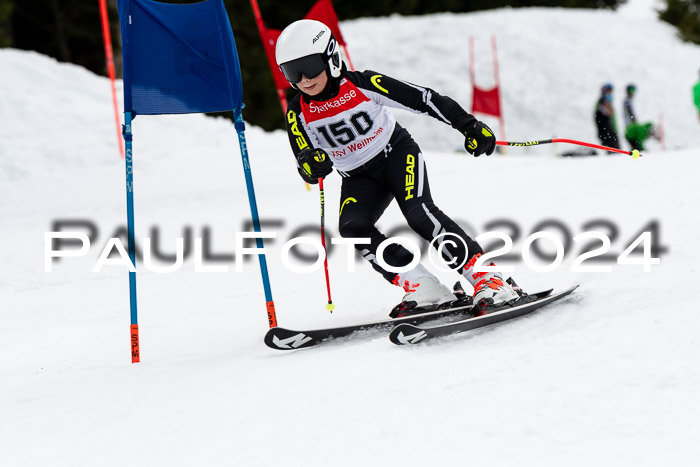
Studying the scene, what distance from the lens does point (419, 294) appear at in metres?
4.21

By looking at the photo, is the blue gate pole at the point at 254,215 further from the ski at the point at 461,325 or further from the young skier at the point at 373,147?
the ski at the point at 461,325

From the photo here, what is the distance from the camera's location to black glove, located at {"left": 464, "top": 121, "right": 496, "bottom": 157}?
3.81 metres

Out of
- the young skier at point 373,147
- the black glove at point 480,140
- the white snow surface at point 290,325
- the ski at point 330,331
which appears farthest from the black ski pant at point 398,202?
the white snow surface at point 290,325

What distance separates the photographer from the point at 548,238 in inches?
275

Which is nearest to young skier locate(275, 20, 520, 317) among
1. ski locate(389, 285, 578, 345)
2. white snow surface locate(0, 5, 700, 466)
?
ski locate(389, 285, 578, 345)

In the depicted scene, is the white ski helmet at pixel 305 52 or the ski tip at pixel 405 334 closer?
the ski tip at pixel 405 334

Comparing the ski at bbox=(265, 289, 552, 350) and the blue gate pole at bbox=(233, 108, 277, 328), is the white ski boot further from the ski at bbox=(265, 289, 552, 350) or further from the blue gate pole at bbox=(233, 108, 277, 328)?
the blue gate pole at bbox=(233, 108, 277, 328)

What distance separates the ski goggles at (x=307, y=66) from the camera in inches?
152

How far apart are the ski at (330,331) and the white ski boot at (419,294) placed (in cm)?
6

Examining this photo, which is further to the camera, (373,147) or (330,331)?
(373,147)

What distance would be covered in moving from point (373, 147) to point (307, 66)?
61 cm

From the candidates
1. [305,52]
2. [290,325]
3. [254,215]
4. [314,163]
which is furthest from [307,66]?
[290,325]

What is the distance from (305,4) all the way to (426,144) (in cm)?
808

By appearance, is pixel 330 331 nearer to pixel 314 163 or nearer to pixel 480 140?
pixel 314 163
